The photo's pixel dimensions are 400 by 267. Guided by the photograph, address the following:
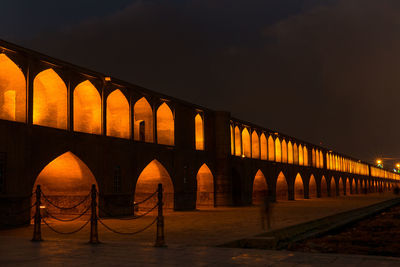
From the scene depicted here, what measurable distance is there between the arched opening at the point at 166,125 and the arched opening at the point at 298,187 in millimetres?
20544

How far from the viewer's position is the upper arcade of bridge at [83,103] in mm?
14828

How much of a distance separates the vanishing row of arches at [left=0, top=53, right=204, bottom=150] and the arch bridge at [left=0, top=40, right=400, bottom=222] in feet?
0.14

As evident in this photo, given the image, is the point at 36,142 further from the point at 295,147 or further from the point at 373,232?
the point at 295,147

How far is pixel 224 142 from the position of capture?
26.8 m

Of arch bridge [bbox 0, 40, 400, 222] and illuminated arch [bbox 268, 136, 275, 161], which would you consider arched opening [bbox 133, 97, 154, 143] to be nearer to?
arch bridge [bbox 0, 40, 400, 222]

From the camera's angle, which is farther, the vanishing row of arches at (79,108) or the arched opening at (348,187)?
the arched opening at (348,187)

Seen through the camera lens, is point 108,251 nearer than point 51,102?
Yes

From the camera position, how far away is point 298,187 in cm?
4116

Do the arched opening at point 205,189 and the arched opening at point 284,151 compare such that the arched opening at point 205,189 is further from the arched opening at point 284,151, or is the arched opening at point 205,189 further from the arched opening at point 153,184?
the arched opening at point 284,151

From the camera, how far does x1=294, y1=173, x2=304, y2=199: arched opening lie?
40.5 metres

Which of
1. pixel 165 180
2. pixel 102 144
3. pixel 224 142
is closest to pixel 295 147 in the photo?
pixel 224 142

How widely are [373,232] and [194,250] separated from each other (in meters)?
8.11

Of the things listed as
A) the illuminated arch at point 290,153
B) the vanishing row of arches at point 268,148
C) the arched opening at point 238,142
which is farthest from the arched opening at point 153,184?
the illuminated arch at point 290,153

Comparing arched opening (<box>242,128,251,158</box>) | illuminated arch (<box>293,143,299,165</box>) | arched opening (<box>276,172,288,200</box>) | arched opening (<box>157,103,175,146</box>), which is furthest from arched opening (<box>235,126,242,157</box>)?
illuminated arch (<box>293,143,299,165</box>)
